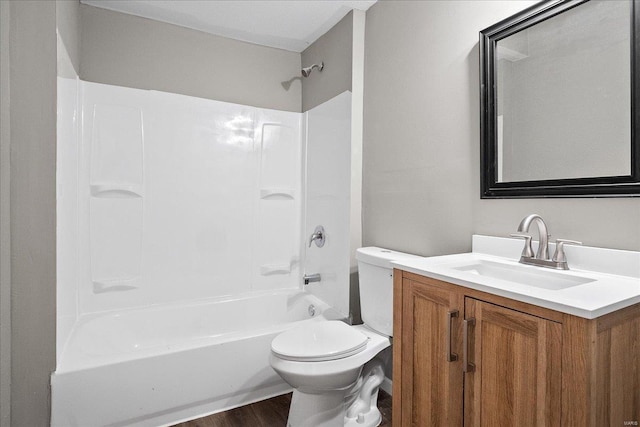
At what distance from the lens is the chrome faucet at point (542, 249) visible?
1242mm

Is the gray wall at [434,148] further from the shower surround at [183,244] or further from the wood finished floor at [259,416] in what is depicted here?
the wood finished floor at [259,416]

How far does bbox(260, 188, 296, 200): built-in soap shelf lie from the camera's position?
2.84 metres

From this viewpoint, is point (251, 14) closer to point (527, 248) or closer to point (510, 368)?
point (527, 248)

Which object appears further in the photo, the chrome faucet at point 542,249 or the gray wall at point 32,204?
the gray wall at point 32,204

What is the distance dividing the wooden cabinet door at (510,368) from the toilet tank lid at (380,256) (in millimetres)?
723

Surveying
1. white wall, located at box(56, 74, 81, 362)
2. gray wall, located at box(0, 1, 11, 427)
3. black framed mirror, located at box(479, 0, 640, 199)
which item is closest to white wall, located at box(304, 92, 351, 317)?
black framed mirror, located at box(479, 0, 640, 199)

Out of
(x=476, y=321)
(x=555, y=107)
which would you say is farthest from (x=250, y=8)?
(x=476, y=321)

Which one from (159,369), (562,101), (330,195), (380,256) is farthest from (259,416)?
(562,101)

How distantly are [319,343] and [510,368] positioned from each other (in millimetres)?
925

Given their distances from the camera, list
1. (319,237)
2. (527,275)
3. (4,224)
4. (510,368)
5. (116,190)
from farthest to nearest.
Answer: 1. (319,237)
2. (116,190)
3. (4,224)
4. (527,275)
5. (510,368)

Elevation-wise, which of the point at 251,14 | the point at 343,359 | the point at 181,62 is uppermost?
the point at 251,14

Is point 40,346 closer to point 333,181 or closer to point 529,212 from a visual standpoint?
point 333,181

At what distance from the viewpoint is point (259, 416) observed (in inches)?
78.4

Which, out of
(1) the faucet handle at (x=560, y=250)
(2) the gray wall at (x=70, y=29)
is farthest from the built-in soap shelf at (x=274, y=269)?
(1) the faucet handle at (x=560, y=250)
